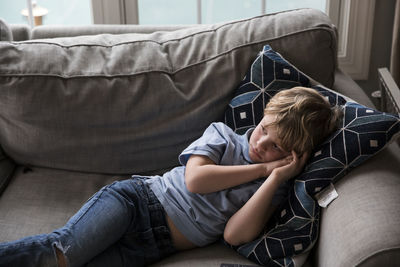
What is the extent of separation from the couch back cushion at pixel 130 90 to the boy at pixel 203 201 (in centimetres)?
21

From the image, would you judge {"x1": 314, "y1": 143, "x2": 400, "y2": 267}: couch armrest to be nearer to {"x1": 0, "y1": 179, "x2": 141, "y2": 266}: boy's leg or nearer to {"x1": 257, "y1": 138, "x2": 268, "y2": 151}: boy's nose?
{"x1": 257, "y1": 138, "x2": 268, "y2": 151}: boy's nose

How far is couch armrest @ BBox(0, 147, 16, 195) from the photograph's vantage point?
1.81 metres

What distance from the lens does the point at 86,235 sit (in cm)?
143

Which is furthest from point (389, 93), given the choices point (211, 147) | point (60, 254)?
point (60, 254)

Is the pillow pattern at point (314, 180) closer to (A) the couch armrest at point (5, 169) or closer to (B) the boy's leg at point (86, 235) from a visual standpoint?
(B) the boy's leg at point (86, 235)

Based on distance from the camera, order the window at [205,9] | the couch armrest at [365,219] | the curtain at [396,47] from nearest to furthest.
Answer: the couch armrest at [365,219], the curtain at [396,47], the window at [205,9]

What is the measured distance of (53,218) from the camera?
1.65m

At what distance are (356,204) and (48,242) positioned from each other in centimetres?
77

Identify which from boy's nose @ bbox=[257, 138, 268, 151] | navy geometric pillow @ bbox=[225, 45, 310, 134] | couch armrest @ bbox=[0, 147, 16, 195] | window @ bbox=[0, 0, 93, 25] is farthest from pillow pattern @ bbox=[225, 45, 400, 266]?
window @ bbox=[0, 0, 93, 25]

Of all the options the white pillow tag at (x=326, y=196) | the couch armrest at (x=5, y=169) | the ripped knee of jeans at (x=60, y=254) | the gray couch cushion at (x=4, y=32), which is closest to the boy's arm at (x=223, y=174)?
the white pillow tag at (x=326, y=196)

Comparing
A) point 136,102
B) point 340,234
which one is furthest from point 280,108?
point 136,102

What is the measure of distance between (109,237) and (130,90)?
515 millimetres

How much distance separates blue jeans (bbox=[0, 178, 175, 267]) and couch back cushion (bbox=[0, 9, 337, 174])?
225 mm

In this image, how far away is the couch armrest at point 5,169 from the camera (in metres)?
1.81
